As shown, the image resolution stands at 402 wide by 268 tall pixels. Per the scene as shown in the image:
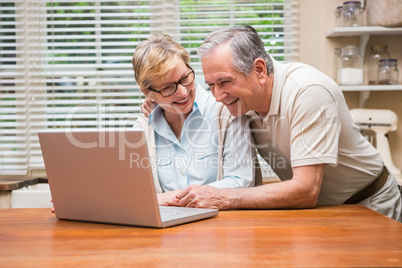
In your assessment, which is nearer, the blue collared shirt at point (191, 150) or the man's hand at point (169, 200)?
the man's hand at point (169, 200)

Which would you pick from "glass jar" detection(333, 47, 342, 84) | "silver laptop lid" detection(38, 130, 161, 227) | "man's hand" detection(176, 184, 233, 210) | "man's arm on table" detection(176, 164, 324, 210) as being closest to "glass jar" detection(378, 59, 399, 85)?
"glass jar" detection(333, 47, 342, 84)

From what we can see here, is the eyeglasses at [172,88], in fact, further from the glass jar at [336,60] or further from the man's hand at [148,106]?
the glass jar at [336,60]

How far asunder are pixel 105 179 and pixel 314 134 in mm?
691

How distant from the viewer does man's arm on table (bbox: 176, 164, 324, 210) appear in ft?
4.75

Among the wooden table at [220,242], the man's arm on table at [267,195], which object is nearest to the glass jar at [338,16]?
the man's arm on table at [267,195]

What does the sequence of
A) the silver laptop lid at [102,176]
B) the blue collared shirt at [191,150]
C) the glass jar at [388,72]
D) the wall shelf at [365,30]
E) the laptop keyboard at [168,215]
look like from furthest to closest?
the glass jar at [388,72] → the wall shelf at [365,30] → the blue collared shirt at [191,150] → the laptop keyboard at [168,215] → the silver laptop lid at [102,176]

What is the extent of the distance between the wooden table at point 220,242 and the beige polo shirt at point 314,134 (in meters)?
0.23

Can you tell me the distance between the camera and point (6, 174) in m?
2.98

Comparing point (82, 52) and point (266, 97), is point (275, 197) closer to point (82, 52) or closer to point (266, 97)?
point (266, 97)

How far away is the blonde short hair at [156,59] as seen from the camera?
1.69 meters

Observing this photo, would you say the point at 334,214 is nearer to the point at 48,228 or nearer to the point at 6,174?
the point at 48,228

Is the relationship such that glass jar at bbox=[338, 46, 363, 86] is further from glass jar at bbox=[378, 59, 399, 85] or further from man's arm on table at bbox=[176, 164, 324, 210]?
man's arm on table at bbox=[176, 164, 324, 210]

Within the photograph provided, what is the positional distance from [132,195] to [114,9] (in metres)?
2.16

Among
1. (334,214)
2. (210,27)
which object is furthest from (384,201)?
(210,27)
